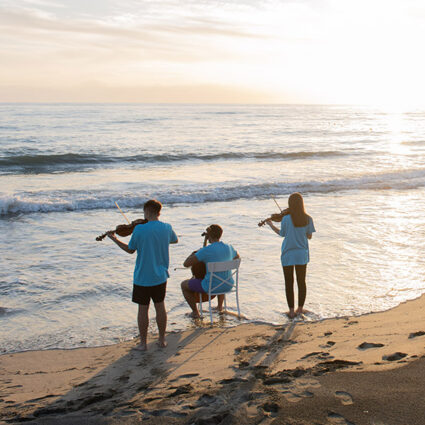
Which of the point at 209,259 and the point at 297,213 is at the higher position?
the point at 297,213

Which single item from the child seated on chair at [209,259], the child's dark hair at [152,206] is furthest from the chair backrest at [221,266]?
the child's dark hair at [152,206]

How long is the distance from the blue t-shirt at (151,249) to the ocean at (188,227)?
1037mm

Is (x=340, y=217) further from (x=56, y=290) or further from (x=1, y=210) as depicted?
(x=1, y=210)

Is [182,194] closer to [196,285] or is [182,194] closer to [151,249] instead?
[196,285]

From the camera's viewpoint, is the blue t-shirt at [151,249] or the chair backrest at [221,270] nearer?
A: the blue t-shirt at [151,249]

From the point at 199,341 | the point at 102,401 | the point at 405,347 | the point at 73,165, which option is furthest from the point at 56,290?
the point at 73,165

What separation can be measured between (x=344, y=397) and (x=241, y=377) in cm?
100

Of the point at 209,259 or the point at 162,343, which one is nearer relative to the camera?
the point at 162,343

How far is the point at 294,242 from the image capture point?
608 cm

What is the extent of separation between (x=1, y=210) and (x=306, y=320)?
10.8 m

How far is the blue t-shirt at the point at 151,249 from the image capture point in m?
4.96

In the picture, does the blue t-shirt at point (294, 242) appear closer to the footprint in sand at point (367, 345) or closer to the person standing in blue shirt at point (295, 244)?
the person standing in blue shirt at point (295, 244)

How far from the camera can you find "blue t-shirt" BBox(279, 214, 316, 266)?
6.05 m

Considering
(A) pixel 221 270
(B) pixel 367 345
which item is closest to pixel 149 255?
(A) pixel 221 270
